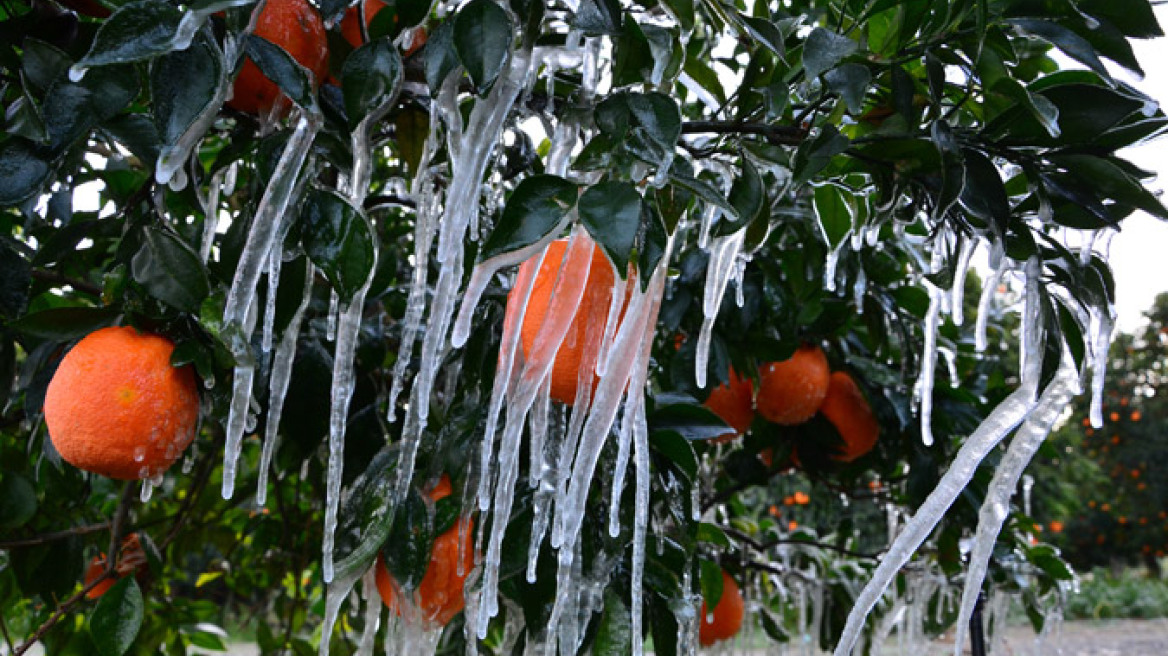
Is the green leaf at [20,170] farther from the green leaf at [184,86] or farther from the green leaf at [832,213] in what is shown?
the green leaf at [832,213]

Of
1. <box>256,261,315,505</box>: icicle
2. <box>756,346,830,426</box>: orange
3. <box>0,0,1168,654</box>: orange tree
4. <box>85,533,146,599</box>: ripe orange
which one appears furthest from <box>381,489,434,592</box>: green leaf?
<box>756,346,830,426</box>: orange

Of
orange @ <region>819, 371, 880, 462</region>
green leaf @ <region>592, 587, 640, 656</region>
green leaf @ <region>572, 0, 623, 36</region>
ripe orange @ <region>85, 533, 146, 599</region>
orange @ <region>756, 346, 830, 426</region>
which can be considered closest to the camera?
green leaf @ <region>572, 0, 623, 36</region>

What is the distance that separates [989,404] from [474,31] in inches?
49.1

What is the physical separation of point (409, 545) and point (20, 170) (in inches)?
15.6

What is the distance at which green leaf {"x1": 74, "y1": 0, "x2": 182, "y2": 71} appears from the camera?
433 millimetres

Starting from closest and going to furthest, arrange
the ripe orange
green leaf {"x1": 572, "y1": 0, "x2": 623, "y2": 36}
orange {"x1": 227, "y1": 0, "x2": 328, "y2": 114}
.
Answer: green leaf {"x1": 572, "y1": 0, "x2": 623, "y2": 36}
orange {"x1": 227, "y1": 0, "x2": 328, "y2": 114}
the ripe orange

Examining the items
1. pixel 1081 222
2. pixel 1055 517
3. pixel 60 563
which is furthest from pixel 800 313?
pixel 1055 517

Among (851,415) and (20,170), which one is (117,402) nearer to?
(20,170)

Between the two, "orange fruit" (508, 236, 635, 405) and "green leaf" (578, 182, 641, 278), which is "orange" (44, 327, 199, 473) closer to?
"orange fruit" (508, 236, 635, 405)

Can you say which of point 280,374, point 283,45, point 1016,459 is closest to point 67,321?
point 280,374

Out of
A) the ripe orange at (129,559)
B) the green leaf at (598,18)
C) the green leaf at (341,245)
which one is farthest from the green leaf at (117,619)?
the green leaf at (598,18)

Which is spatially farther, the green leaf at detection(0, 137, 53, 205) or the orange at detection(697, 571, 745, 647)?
the orange at detection(697, 571, 745, 647)

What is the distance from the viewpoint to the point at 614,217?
20.2 inches

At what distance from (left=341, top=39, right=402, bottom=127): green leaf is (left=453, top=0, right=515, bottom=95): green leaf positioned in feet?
0.21
